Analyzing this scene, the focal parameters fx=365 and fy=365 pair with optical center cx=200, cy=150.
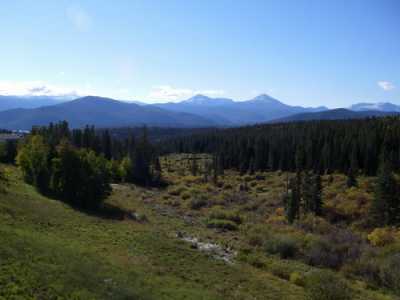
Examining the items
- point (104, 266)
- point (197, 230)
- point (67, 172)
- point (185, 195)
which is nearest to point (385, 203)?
point (197, 230)

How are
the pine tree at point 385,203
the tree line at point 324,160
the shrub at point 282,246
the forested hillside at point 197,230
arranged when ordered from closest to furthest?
the forested hillside at point 197,230 → the shrub at point 282,246 → the pine tree at point 385,203 → the tree line at point 324,160

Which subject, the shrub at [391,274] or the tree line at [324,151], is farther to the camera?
the tree line at [324,151]

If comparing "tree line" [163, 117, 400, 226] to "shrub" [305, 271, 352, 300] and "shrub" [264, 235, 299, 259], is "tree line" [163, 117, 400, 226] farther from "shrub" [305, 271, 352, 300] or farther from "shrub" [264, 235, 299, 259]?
"shrub" [305, 271, 352, 300]

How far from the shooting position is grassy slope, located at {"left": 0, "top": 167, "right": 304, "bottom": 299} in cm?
1767

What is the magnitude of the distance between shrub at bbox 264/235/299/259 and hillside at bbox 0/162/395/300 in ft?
4.45

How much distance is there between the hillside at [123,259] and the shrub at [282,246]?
136 cm

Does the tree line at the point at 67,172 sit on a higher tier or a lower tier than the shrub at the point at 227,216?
higher

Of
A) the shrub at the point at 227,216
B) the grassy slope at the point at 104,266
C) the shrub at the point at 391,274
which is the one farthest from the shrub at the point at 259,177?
the shrub at the point at 391,274

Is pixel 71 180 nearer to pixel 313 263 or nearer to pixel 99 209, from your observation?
pixel 99 209

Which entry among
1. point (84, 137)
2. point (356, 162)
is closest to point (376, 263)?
point (356, 162)

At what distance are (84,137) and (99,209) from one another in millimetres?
50843

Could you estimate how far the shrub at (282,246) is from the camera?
3256 cm

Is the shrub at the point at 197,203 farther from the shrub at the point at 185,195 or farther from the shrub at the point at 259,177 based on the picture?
the shrub at the point at 259,177

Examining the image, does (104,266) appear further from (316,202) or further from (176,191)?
(176,191)
